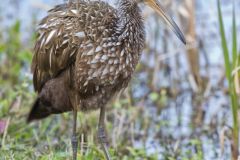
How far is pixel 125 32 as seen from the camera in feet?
17.0

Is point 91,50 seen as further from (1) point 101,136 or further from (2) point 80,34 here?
(1) point 101,136

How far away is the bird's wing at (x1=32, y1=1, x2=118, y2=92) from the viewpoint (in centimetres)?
521

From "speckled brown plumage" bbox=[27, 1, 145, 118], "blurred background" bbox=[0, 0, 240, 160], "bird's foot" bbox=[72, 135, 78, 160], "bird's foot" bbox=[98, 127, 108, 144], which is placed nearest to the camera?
"speckled brown plumage" bbox=[27, 1, 145, 118]

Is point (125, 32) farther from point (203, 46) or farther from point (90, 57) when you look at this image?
point (203, 46)

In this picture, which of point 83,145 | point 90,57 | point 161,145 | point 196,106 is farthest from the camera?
point 196,106

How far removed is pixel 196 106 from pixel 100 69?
7.54ft

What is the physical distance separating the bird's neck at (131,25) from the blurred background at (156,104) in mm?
107

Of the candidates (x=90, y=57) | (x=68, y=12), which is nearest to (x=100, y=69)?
(x=90, y=57)

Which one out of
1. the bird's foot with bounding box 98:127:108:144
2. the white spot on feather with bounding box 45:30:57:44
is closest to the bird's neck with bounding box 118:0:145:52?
the white spot on feather with bounding box 45:30:57:44

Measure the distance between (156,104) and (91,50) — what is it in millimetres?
2296

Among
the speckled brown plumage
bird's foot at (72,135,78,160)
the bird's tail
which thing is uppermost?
the speckled brown plumage

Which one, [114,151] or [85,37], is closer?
[85,37]

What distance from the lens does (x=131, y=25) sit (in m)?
5.21

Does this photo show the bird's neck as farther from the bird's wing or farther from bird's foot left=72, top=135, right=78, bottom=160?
bird's foot left=72, top=135, right=78, bottom=160
